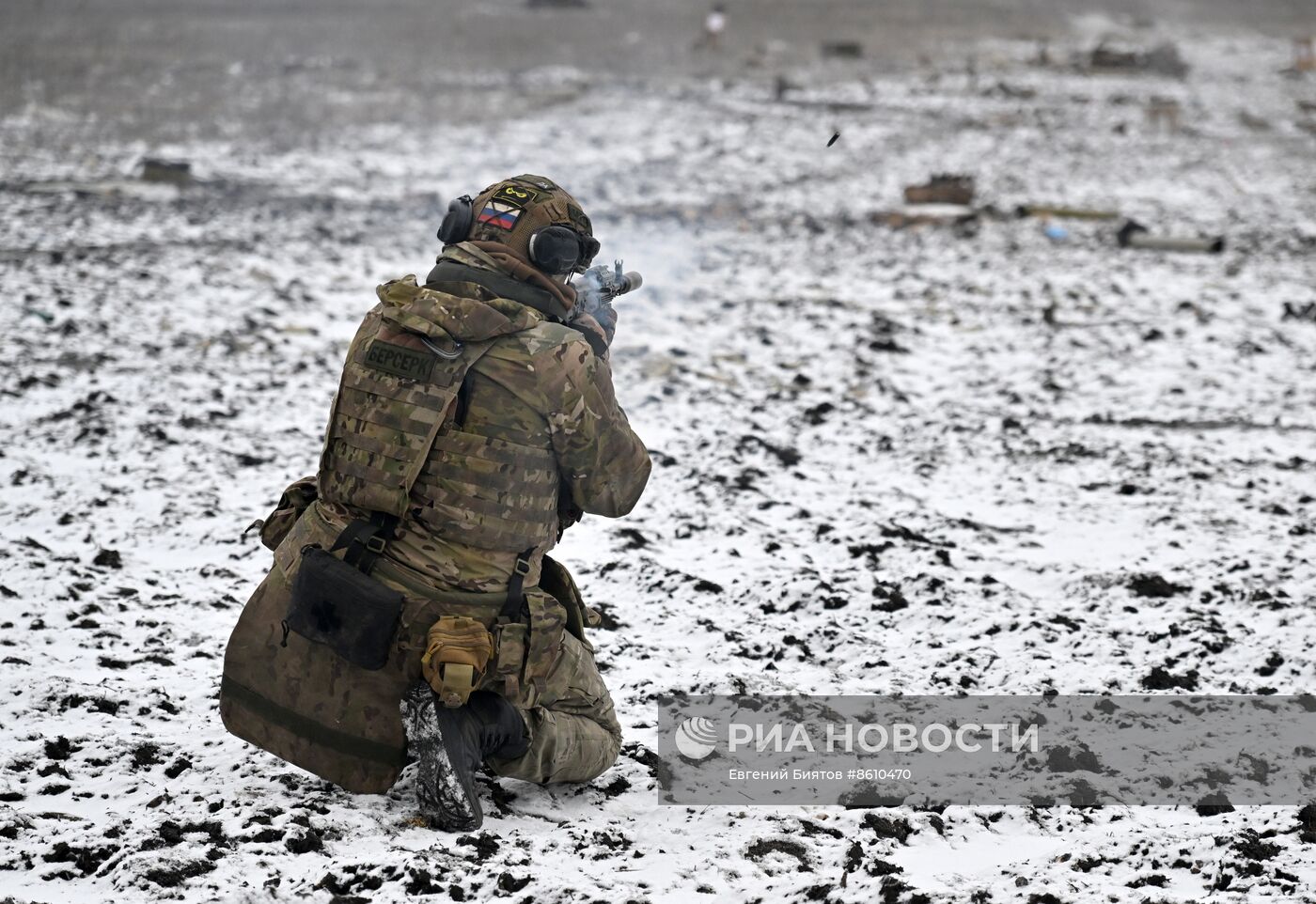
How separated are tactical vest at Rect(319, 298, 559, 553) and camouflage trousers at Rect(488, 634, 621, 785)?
426 millimetres

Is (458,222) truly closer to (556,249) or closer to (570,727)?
(556,249)

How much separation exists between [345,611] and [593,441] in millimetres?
734

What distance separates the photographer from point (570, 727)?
9.93 ft

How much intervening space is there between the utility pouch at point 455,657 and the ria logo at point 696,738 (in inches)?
32.0

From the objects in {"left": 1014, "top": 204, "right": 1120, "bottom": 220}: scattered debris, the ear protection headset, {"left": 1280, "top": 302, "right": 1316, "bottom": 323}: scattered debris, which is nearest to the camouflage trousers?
the ear protection headset

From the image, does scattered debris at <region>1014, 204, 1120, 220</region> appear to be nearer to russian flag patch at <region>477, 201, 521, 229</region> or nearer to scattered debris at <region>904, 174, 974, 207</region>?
scattered debris at <region>904, 174, 974, 207</region>

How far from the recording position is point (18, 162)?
11672 mm

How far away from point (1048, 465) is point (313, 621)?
3834 mm

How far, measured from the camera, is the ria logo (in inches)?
133

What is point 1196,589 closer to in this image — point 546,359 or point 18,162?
point 546,359

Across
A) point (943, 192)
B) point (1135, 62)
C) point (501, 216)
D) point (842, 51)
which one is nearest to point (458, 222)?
point (501, 216)

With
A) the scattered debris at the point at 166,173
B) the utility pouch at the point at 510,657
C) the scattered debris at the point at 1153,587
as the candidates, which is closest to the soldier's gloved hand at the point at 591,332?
the utility pouch at the point at 510,657

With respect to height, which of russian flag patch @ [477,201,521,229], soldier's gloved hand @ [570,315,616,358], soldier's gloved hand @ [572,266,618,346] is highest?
russian flag patch @ [477,201,521,229]

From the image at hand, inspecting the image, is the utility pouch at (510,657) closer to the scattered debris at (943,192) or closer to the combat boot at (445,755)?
the combat boot at (445,755)
